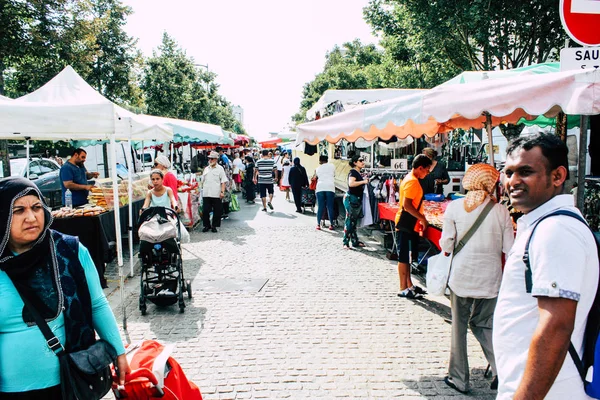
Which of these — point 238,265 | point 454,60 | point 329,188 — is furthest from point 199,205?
point 454,60

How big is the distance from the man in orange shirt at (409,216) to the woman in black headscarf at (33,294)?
174 inches

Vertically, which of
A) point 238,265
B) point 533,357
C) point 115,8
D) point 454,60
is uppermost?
point 115,8

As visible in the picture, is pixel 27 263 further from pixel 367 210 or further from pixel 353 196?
pixel 367 210

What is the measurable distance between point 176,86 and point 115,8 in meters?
6.09

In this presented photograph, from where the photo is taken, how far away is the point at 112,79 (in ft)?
69.0

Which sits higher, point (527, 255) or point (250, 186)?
point (527, 255)

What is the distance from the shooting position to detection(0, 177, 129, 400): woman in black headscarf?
84.8 inches

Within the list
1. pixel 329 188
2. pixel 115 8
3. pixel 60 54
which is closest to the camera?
pixel 329 188

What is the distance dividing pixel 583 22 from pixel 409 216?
330 centimetres

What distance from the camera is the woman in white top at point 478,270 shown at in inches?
150

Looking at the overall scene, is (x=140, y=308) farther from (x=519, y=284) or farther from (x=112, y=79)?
(x=112, y=79)

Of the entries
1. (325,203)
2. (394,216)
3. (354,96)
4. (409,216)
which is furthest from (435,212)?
(354,96)

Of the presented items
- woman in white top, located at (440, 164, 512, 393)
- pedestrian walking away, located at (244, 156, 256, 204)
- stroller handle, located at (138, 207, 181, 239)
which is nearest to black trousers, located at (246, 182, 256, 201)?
pedestrian walking away, located at (244, 156, 256, 204)

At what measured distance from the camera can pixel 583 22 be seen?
3.53m
